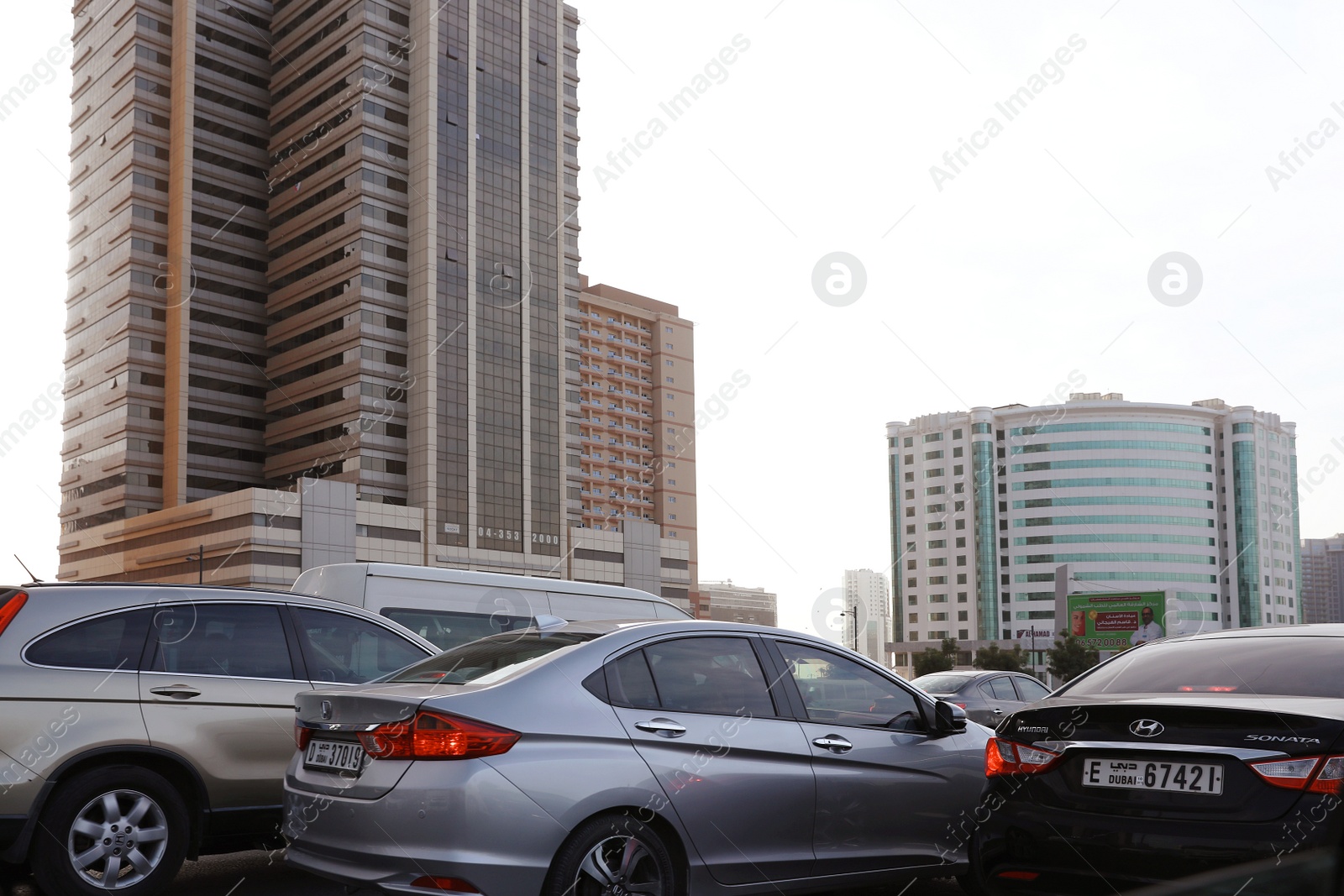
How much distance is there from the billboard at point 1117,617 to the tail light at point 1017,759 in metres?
67.5

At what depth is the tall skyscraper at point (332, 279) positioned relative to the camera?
252ft

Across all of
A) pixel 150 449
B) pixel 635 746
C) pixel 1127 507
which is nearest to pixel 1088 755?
pixel 635 746

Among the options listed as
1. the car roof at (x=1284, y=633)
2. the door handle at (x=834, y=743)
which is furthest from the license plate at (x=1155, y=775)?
the door handle at (x=834, y=743)

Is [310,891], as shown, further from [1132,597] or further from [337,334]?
[337,334]

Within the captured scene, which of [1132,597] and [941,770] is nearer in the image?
[941,770]

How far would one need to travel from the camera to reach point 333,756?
467 centimetres

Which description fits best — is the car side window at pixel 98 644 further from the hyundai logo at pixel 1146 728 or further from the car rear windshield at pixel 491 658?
the hyundai logo at pixel 1146 728

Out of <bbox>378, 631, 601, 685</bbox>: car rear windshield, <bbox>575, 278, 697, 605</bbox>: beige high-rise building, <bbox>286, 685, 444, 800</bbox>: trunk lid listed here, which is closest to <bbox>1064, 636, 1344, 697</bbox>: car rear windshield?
<bbox>378, 631, 601, 685</bbox>: car rear windshield

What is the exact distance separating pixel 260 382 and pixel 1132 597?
62986mm

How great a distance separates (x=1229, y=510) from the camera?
131 meters

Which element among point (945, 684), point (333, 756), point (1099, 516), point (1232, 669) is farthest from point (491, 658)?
point (1099, 516)

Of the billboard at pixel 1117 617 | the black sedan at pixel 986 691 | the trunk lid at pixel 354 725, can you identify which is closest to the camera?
the trunk lid at pixel 354 725

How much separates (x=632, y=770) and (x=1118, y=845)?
6.06 feet

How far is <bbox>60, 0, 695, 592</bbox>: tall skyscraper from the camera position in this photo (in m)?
76.7
